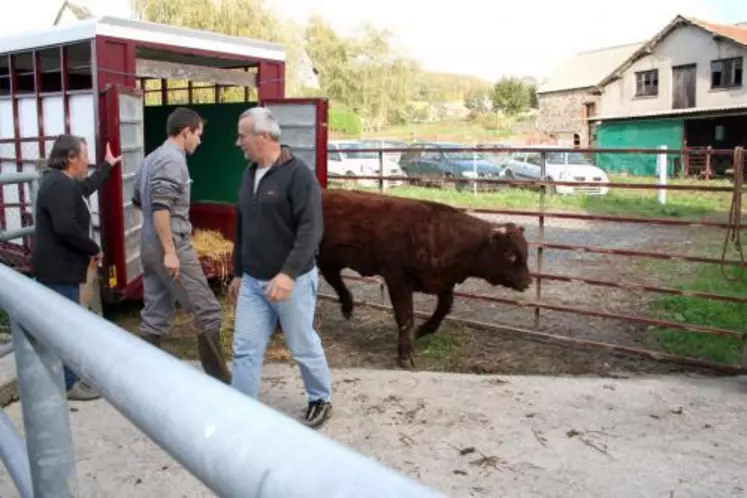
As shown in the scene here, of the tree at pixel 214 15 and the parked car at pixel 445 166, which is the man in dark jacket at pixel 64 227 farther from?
the tree at pixel 214 15

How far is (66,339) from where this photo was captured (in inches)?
51.9

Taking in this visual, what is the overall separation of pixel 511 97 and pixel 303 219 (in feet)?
246

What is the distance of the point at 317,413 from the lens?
15.0 feet

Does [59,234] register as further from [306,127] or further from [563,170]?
[563,170]

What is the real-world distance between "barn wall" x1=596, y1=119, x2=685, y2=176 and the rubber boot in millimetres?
27535

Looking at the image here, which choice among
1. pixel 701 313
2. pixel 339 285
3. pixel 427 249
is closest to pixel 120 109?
pixel 339 285

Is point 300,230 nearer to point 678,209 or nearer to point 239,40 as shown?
point 239,40

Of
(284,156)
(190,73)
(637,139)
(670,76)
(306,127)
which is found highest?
(670,76)

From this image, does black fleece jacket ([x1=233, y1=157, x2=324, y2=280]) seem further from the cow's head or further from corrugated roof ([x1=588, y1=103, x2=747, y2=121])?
corrugated roof ([x1=588, y1=103, x2=747, y2=121])

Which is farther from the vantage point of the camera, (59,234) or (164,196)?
(164,196)

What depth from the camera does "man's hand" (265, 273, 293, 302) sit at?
159 inches

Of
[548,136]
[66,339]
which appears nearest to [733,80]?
[548,136]

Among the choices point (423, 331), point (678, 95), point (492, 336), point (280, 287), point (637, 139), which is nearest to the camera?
point (280, 287)

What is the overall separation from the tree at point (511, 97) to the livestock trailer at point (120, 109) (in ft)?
230
